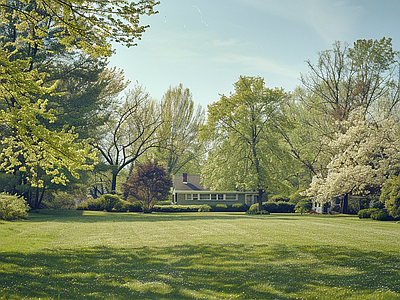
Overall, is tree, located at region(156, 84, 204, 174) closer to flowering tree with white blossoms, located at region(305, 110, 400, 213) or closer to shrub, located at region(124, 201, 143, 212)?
shrub, located at region(124, 201, 143, 212)

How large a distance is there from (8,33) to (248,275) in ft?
102

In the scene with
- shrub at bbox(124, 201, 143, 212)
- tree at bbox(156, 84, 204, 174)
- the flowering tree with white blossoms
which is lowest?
shrub at bbox(124, 201, 143, 212)

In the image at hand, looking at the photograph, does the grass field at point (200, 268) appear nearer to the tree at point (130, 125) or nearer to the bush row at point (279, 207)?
the bush row at point (279, 207)

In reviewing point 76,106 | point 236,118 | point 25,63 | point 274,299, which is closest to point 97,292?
point 274,299

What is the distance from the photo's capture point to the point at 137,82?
49562 millimetres

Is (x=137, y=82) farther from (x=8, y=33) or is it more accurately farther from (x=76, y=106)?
(x=8, y=33)

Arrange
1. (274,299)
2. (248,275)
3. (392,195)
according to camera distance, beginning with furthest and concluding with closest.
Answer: (392,195)
(248,275)
(274,299)

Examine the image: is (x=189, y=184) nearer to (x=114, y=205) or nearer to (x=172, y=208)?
(x=172, y=208)

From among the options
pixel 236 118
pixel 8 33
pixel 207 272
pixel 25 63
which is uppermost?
pixel 8 33

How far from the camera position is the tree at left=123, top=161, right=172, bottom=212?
123ft

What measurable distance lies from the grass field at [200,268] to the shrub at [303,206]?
98.4 feet

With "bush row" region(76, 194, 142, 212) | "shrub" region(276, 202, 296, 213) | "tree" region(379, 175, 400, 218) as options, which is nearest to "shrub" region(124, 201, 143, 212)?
"bush row" region(76, 194, 142, 212)

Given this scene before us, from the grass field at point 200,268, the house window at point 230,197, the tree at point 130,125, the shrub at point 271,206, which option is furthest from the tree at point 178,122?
the grass field at point 200,268

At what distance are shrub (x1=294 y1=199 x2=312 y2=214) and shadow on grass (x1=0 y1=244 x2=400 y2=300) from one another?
32.7 metres
